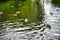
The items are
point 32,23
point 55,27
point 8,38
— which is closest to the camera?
point 8,38

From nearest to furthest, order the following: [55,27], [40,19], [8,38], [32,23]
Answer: [8,38], [55,27], [32,23], [40,19]

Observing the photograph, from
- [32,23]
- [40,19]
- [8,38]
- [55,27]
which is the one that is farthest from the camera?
[40,19]

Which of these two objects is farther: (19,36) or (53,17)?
(53,17)

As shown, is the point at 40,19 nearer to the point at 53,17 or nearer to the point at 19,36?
the point at 53,17

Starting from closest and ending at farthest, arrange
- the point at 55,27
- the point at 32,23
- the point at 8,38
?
the point at 8,38
the point at 55,27
the point at 32,23

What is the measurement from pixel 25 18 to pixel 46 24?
2.38m

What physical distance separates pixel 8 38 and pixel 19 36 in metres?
0.59

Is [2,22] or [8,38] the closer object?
[8,38]

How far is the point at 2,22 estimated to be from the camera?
1223 cm

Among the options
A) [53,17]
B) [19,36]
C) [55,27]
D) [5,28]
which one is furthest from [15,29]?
[53,17]

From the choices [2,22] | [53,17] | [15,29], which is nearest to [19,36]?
[15,29]

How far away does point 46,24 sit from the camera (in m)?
10.9

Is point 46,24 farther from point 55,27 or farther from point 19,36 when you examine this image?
point 19,36

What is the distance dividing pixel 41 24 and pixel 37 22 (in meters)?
0.53
